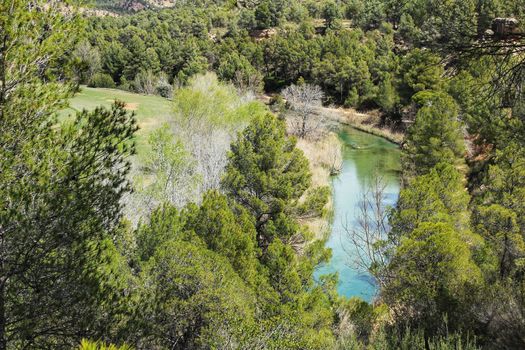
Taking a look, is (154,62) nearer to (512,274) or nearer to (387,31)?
(387,31)

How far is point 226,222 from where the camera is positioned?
13.2 m

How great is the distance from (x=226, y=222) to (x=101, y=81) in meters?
59.1

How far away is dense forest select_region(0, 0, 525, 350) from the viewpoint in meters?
6.93

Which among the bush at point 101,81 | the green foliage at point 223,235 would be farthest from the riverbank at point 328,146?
the bush at point 101,81

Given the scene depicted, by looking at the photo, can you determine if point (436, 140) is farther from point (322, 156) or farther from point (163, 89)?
point (163, 89)

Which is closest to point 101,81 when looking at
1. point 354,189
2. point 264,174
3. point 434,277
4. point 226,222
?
point 354,189

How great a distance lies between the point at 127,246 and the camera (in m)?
11.9

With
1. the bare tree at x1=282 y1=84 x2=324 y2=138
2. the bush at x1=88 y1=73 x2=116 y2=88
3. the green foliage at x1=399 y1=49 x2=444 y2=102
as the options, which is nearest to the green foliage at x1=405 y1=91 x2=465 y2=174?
the bare tree at x1=282 y1=84 x2=324 y2=138

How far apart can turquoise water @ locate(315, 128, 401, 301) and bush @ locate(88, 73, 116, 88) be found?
36.3 metres

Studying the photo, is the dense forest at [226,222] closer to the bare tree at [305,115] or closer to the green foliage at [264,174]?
the green foliage at [264,174]

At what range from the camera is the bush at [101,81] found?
65062mm

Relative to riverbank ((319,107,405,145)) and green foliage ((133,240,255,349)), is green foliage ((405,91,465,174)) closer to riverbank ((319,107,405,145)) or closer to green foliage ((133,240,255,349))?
riverbank ((319,107,405,145))

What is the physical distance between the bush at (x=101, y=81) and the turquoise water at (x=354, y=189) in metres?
36.3

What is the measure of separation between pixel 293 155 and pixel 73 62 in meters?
13.0
